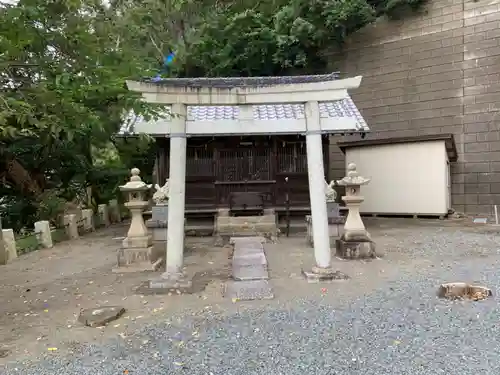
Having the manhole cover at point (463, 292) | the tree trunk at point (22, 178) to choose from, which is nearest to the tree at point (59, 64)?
the manhole cover at point (463, 292)

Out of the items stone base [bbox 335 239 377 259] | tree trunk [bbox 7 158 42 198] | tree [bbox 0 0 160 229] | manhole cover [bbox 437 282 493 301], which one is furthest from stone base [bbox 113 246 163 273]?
tree trunk [bbox 7 158 42 198]

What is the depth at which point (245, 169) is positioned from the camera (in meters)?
12.0

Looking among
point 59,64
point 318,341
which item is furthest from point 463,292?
point 59,64

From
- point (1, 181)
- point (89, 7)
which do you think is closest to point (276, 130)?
point (89, 7)

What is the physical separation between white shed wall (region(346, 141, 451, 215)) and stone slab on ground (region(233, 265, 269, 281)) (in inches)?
341

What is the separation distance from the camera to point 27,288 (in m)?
6.61

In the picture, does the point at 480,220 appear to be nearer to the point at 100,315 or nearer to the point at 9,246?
the point at 100,315

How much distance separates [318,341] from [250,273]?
2.87 meters

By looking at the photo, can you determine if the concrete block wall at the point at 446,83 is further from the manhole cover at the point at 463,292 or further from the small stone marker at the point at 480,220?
the manhole cover at the point at 463,292

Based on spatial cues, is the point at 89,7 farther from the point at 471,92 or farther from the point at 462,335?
the point at 471,92

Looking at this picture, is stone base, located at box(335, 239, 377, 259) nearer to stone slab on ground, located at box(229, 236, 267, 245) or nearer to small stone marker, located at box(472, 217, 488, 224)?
stone slab on ground, located at box(229, 236, 267, 245)

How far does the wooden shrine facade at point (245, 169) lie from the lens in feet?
39.0

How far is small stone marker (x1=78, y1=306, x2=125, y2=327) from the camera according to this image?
15.3 feet

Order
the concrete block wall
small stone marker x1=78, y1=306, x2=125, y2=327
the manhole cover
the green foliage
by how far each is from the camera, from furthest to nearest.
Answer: the concrete block wall < the manhole cover < small stone marker x1=78, y1=306, x2=125, y2=327 < the green foliage
